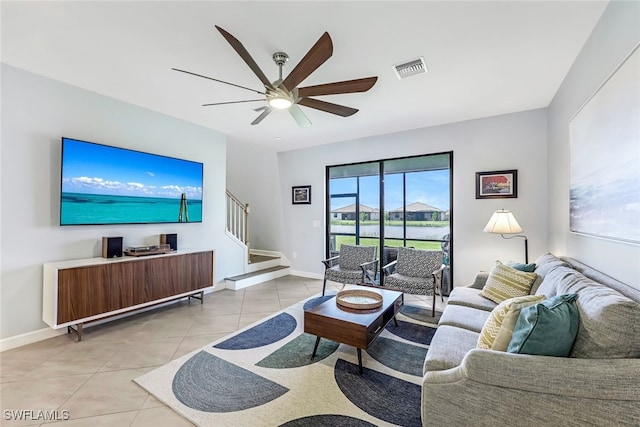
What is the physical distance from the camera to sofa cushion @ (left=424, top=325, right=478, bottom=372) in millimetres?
1579

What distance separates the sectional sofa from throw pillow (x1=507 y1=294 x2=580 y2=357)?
0.03 meters

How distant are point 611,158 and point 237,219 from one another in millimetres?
5086

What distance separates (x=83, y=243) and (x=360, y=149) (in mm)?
4296

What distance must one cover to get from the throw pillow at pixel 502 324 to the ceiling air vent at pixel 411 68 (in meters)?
2.12

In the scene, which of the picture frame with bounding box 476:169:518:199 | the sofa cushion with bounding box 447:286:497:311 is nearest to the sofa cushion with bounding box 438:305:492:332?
the sofa cushion with bounding box 447:286:497:311

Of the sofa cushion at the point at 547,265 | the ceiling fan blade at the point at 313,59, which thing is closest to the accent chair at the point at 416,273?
the sofa cushion at the point at 547,265

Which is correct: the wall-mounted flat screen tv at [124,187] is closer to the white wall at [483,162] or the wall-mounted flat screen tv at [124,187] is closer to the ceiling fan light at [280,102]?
the ceiling fan light at [280,102]

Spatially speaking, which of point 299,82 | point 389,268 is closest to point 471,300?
point 389,268

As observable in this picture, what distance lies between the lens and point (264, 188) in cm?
644

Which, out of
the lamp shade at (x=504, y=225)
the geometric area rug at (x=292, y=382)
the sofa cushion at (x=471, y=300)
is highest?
the lamp shade at (x=504, y=225)

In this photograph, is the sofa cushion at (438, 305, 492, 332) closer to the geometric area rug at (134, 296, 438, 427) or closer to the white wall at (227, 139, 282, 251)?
the geometric area rug at (134, 296, 438, 427)

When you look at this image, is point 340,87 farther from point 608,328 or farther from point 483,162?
point 483,162

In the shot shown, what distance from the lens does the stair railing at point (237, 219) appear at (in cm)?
519

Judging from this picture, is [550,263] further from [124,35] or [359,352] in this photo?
→ [124,35]
